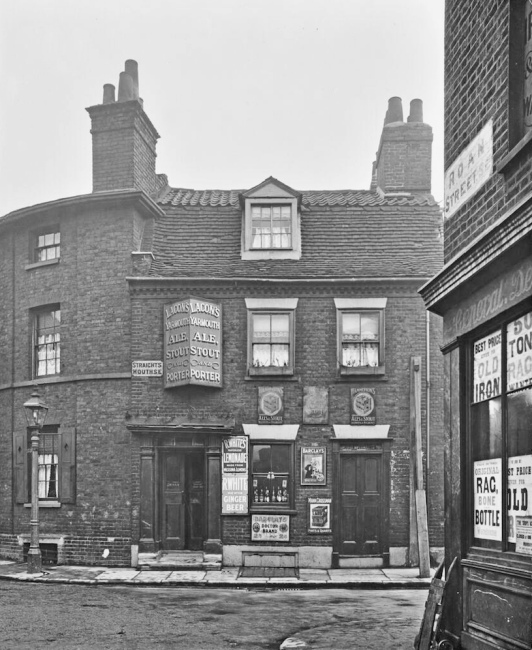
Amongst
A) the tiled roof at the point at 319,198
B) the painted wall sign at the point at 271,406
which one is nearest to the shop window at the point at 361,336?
the painted wall sign at the point at 271,406

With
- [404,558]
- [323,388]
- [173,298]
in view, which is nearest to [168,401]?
[173,298]

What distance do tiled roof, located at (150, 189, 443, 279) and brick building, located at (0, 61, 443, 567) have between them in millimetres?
67

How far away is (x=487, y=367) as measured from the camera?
7.70 metres

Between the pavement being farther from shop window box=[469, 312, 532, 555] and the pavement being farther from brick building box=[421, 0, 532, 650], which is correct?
shop window box=[469, 312, 532, 555]

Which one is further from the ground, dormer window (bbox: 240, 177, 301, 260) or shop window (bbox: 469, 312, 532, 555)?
dormer window (bbox: 240, 177, 301, 260)

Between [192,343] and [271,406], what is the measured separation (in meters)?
2.22

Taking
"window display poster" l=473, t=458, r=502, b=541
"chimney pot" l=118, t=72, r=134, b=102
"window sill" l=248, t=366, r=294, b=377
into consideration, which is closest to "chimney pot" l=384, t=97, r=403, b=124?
"chimney pot" l=118, t=72, r=134, b=102

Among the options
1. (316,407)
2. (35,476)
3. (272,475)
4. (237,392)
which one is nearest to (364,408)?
(316,407)

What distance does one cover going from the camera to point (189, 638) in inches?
406

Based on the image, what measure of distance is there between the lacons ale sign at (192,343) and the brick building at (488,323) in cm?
915

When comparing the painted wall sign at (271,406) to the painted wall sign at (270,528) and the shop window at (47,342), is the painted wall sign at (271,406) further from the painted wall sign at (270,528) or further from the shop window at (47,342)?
the shop window at (47,342)

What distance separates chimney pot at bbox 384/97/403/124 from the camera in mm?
22141

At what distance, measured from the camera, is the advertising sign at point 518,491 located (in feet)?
21.9

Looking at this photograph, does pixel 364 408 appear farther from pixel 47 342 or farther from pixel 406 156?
pixel 47 342
